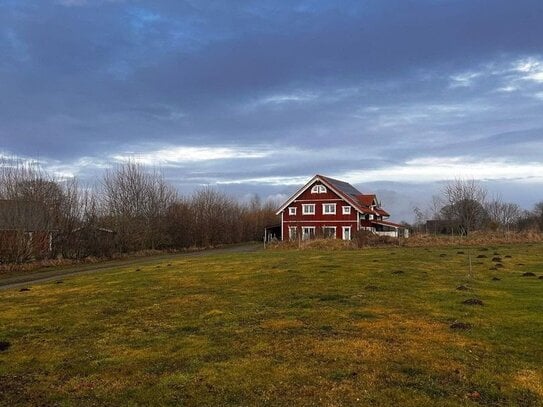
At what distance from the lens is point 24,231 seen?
3234cm

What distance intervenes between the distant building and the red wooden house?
28202 mm

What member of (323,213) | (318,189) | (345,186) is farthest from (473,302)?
(345,186)

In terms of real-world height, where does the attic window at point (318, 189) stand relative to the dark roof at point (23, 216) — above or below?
above

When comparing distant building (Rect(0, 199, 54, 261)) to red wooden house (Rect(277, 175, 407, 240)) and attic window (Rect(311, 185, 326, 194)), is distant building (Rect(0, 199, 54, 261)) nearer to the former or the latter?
red wooden house (Rect(277, 175, 407, 240))

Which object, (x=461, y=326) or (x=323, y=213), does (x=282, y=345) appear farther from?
(x=323, y=213)

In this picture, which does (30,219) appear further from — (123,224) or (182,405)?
(182,405)

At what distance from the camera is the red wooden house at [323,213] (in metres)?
56.8

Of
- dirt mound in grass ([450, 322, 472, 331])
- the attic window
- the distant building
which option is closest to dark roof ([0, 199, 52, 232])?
the distant building

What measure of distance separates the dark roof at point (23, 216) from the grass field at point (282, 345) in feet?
60.7

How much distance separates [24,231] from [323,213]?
3403 centimetres

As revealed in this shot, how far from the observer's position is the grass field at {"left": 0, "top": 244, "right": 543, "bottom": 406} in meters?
6.30

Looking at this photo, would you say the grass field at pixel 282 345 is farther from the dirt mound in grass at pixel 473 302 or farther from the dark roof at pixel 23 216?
the dark roof at pixel 23 216

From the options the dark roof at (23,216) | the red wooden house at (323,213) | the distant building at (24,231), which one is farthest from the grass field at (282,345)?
the red wooden house at (323,213)

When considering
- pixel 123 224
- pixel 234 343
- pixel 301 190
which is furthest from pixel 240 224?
pixel 234 343
